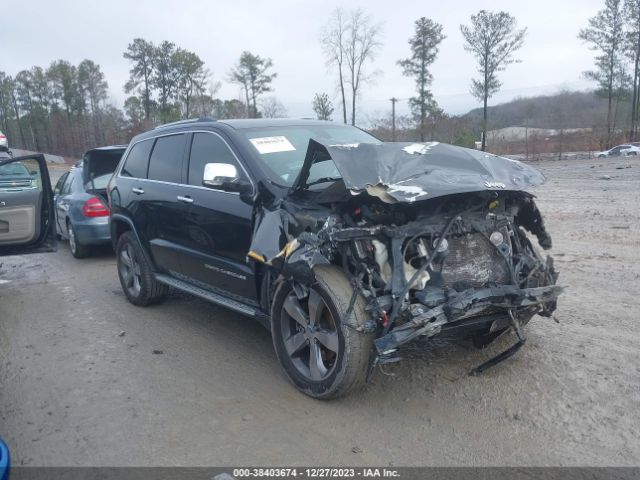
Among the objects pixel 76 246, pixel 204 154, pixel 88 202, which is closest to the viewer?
pixel 204 154

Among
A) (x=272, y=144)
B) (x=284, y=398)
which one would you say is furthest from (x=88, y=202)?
(x=284, y=398)

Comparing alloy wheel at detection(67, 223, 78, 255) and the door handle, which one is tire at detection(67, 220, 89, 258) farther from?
the door handle

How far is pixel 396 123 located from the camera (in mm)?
45531

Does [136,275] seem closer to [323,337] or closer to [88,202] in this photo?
[323,337]

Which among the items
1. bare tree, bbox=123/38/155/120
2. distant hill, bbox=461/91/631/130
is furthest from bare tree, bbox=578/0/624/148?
bare tree, bbox=123/38/155/120

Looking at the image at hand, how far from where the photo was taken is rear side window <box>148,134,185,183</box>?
532cm

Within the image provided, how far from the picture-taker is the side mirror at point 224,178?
14.2 feet

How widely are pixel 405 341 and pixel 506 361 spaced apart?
136 centimetres

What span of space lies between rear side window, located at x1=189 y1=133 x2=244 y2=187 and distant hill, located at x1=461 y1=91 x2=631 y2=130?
60.7m

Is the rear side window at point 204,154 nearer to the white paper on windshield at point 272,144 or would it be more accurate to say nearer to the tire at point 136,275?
the white paper on windshield at point 272,144

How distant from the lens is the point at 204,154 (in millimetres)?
4973

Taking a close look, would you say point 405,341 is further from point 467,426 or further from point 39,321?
point 39,321

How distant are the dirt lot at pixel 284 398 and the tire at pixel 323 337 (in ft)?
0.60

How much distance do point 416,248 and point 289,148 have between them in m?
1.58
